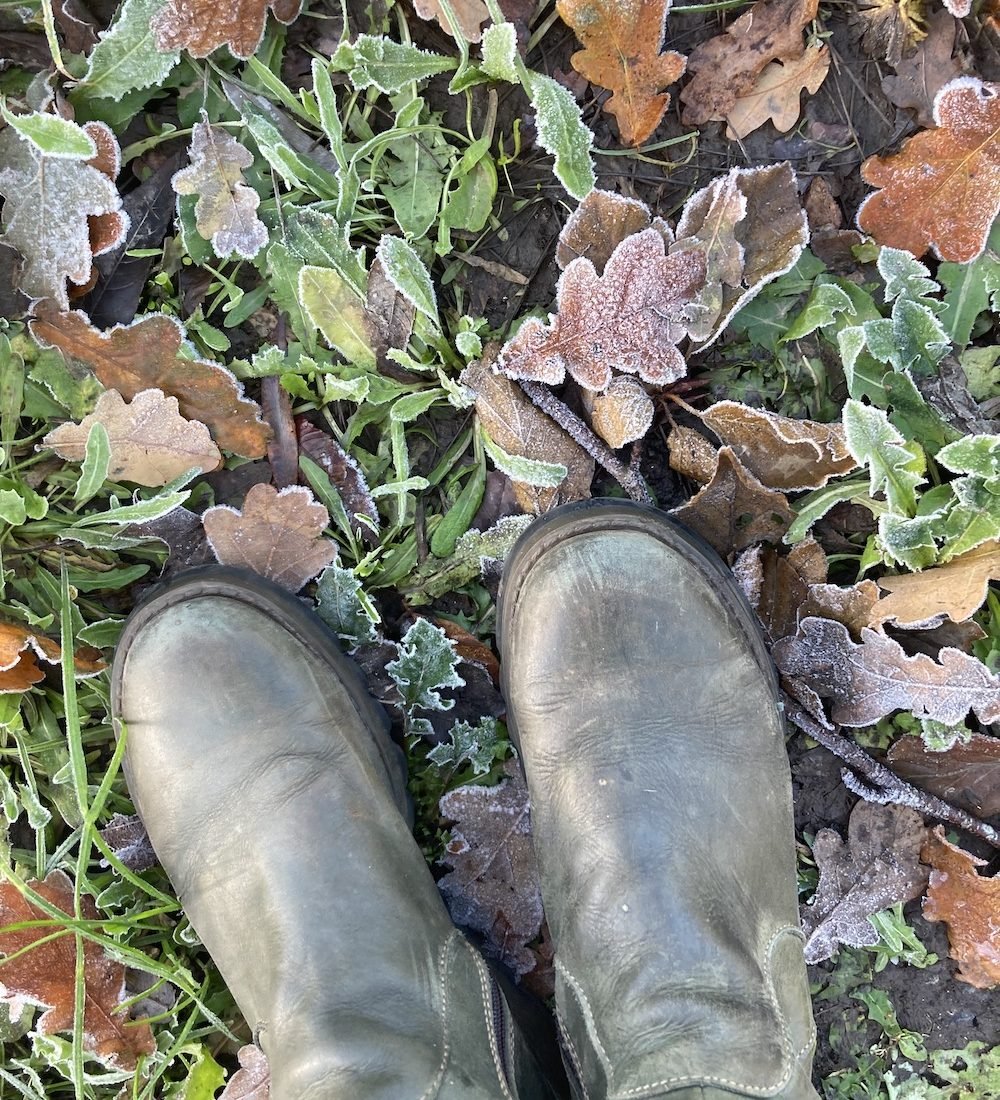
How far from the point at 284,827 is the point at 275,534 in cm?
47

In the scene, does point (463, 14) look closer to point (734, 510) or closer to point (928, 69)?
point (928, 69)

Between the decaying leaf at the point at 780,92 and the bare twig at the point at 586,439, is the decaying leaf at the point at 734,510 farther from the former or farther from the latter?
the decaying leaf at the point at 780,92

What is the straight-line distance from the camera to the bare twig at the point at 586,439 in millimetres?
1523

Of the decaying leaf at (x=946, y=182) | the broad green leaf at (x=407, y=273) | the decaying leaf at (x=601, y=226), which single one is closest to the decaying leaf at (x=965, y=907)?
the decaying leaf at (x=946, y=182)

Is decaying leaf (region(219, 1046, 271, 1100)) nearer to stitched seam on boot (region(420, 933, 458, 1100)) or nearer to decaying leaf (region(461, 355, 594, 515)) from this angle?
stitched seam on boot (region(420, 933, 458, 1100))

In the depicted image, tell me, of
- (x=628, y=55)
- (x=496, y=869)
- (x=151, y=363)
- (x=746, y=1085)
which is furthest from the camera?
(x=496, y=869)

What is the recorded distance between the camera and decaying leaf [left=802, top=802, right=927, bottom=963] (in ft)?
5.15

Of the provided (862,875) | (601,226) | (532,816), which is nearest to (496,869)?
(532,816)

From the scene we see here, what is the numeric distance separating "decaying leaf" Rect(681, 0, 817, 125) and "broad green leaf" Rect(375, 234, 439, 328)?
502 mm

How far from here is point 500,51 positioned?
142 cm

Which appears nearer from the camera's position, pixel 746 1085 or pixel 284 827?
pixel 746 1085

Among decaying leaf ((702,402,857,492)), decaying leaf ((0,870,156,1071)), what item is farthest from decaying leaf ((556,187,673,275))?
decaying leaf ((0,870,156,1071))

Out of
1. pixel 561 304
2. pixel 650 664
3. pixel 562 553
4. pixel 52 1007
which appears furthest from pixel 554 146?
pixel 52 1007

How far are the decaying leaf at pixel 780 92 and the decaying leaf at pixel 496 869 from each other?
1137mm
